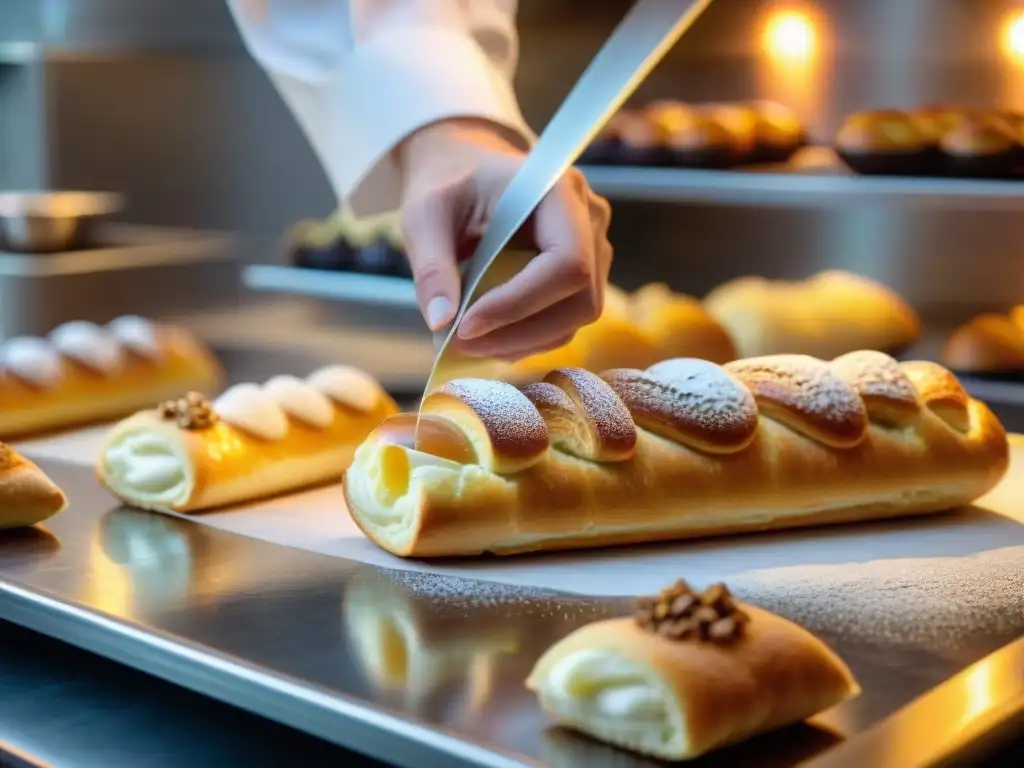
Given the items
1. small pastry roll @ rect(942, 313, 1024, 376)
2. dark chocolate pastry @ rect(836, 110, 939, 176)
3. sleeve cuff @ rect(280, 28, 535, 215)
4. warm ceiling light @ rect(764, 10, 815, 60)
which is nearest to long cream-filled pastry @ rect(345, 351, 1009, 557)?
sleeve cuff @ rect(280, 28, 535, 215)

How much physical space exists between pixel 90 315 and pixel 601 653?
152cm

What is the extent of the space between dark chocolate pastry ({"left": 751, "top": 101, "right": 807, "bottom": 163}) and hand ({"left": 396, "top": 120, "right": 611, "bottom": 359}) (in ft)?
2.33

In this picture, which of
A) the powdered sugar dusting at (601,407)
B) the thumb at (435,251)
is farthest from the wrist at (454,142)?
the powdered sugar dusting at (601,407)

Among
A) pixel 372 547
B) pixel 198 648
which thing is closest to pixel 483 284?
pixel 372 547

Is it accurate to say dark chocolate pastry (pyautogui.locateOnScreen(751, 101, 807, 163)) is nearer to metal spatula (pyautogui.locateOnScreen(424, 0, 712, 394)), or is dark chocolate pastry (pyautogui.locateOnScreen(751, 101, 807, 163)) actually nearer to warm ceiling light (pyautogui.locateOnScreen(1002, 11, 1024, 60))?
warm ceiling light (pyautogui.locateOnScreen(1002, 11, 1024, 60))

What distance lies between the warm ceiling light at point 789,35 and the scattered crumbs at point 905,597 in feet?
4.14

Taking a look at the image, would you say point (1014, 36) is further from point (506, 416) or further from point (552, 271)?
point (506, 416)

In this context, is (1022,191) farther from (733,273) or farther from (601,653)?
(601,653)

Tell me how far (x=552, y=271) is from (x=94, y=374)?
0.68 meters

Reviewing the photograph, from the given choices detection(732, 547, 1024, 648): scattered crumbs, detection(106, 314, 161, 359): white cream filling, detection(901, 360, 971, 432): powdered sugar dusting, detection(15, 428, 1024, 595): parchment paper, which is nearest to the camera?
detection(732, 547, 1024, 648): scattered crumbs

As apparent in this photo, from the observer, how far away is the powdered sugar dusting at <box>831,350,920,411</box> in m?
1.27

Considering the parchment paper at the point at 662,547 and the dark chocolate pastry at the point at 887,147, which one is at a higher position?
the dark chocolate pastry at the point at 887,147

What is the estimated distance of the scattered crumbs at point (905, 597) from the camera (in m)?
0.97

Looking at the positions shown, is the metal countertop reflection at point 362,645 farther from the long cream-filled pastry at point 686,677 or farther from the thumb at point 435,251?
the thumb at point 435,251
